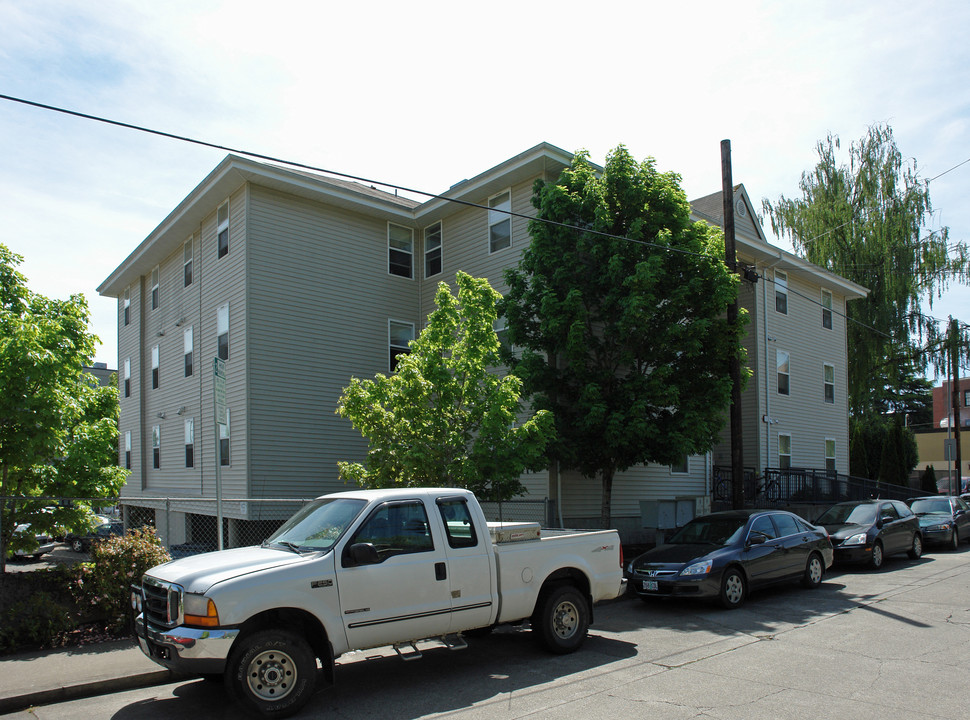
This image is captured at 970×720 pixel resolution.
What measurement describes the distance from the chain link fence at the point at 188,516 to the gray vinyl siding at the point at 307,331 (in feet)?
3.18

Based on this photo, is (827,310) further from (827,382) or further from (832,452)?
(832,452)

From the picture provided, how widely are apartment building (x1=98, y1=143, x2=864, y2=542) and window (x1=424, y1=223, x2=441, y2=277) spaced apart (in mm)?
50

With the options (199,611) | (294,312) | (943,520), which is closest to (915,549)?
(943,520)

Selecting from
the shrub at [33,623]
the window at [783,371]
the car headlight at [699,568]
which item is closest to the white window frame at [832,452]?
the window at [783,371]

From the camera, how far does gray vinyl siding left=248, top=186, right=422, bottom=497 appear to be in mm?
17844

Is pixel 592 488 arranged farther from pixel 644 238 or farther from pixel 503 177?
pixel 503 177

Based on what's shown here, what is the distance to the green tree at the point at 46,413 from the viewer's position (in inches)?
362

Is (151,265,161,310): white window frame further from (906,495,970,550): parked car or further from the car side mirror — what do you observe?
(906,495,970,550): parked car

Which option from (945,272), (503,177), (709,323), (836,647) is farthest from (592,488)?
(945,272)

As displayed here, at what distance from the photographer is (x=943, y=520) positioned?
19.6 metres

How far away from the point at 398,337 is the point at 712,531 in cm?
1108

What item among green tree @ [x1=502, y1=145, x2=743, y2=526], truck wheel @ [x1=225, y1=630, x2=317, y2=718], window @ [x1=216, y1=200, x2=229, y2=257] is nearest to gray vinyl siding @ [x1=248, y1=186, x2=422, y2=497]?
window @ [x1=216, y1=200, x2=229, y2=257]

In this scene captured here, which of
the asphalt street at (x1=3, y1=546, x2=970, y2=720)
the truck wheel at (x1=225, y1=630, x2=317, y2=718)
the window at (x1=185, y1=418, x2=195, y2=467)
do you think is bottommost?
the asphalt street at (x1=3, y1=546, x2=970, y2=720)

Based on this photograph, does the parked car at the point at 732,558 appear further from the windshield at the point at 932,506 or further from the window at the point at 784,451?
the window at the point at 784,451
